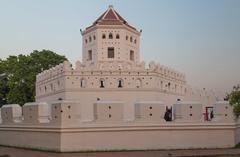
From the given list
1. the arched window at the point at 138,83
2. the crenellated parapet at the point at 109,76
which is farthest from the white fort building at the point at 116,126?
the arched window at the point at 138,83

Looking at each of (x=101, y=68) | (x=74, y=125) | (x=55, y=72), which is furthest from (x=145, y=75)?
(x=74, y=125)

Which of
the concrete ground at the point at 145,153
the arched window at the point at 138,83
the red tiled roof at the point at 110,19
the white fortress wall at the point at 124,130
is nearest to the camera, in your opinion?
the concrete ground at the point at 145,153

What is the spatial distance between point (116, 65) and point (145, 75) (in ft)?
7.97

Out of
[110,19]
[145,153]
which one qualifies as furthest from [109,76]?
[145,153]

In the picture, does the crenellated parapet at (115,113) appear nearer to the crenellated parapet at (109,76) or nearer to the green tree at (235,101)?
the green tree at (235,101)

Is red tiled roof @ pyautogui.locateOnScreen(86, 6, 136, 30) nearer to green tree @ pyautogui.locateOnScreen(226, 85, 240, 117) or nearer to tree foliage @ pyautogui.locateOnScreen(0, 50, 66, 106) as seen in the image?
tree foliage @ pyautogui.locateOnScreen(0, 50, 66, 106)

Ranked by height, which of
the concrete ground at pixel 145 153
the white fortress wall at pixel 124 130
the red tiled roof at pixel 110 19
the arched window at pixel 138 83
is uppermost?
the red tiled roof at pixel 110 19

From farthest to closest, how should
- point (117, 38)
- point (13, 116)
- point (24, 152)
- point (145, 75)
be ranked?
1. point (117, 38)
2. point (145, 75)
3. point (13, 116)
4. point (24, 152)

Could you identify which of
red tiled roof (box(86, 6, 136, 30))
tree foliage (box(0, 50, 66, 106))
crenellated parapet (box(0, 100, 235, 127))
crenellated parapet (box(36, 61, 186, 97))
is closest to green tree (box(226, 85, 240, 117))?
crenellated parapet (box(0, 100, 235, 127))

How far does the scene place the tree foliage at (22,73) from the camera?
130 feet

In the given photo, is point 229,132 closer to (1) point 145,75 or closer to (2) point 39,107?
(2) point 39,107

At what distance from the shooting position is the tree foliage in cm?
3966

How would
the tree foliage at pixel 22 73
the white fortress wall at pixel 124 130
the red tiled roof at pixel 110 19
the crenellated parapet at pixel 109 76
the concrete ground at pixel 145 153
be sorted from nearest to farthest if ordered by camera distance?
the concrete ground at pixel 145 153 → the white fortress wall at pixel 124 130 → the crenellated parapet at pixel 109 76 → the red tiled roof at pixel 110 19 → the tree foliage at pixel 22 73

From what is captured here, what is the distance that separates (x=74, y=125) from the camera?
1439 cm
